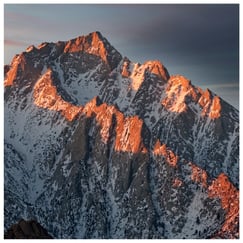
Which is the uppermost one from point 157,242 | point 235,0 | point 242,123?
point 235,0

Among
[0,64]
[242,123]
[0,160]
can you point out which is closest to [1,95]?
[0,64]

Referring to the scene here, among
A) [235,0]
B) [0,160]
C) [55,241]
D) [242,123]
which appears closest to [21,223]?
[0,160]

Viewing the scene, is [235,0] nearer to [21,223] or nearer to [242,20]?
[242,20]

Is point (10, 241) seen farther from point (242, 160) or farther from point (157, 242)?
point (242, 160)

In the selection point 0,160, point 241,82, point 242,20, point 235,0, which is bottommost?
point 0,160

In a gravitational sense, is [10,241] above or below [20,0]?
below

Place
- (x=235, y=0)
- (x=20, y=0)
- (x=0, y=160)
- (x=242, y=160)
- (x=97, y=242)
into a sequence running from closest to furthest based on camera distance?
1. (x=97, y=242)
2. (x=0, y=160)
3. (x=242, y=160)
4. (x=235, y=0)
5. (x=20, y=0)

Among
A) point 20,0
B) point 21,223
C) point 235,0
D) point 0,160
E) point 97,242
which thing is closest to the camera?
point 97,242

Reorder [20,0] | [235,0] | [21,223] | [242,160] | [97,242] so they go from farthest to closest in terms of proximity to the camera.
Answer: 1. [21,223]
2. [20,0]
3. [235,0]
4. [242,160]
5. [97,242]

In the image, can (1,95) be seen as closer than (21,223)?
Yes
